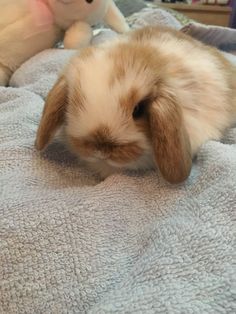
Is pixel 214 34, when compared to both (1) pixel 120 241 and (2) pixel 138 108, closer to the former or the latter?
(2) pixel 138 108

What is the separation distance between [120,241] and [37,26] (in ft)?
3.45

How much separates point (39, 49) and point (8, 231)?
1.03 m

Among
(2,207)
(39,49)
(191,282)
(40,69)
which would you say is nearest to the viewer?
(191,282)

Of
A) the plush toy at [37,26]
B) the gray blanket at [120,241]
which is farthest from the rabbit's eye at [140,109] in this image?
the plush toy at [37,26]

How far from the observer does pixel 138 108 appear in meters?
0.84

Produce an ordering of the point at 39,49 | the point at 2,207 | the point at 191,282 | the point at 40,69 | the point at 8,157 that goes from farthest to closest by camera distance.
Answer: the point at 39,49, the point at 40,69, the point at 8,157, the point at 2,207, the point at 191,282

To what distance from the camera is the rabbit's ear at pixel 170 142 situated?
79cm

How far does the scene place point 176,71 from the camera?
0.93m

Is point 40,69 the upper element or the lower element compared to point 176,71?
lower

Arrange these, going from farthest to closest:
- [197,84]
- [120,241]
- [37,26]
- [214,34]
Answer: [214,34] → [37,26] → [197,84] → [120,241]

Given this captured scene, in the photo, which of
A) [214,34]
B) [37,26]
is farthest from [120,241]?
[214,34]

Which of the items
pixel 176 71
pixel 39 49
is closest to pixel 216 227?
pixel 176 71

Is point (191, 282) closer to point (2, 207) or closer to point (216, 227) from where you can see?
point (216, 227)

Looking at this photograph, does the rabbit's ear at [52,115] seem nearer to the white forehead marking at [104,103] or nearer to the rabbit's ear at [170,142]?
the white forehead marking at [104,103]
